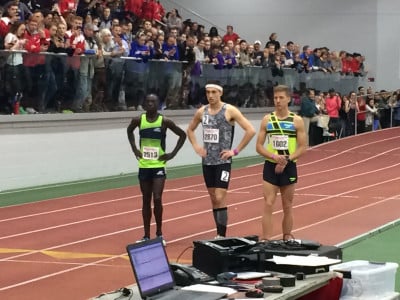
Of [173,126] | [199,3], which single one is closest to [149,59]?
[173,126]

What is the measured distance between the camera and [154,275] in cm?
631

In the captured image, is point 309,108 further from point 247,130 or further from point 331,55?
point 247,130

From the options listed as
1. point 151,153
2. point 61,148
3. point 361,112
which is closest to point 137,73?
point 61,148

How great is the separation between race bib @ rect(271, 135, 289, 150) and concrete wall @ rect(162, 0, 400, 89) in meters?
27.9

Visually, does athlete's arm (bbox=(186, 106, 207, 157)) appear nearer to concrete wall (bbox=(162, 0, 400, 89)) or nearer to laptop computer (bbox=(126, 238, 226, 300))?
laptop computer (bbox=(126, 238, 226, 300))

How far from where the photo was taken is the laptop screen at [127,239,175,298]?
6.16 meters

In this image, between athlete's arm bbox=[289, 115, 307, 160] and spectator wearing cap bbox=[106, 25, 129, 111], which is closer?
athlete's arm bbox=[289, 115, 307, 160]

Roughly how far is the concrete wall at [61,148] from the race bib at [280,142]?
29.8 feet

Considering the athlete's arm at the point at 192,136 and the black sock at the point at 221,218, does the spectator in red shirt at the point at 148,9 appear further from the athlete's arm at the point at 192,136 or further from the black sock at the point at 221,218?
the black sock at the point at 221,218

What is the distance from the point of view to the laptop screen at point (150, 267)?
616 centimetres

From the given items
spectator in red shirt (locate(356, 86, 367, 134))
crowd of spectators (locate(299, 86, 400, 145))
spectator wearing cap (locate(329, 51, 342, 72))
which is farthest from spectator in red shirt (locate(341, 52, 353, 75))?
spectator in red shirt (locate(356, 86, 367, 134))

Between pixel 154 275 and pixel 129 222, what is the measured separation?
817 cm

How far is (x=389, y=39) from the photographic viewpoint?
38500mm

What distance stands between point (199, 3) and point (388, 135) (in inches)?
449
